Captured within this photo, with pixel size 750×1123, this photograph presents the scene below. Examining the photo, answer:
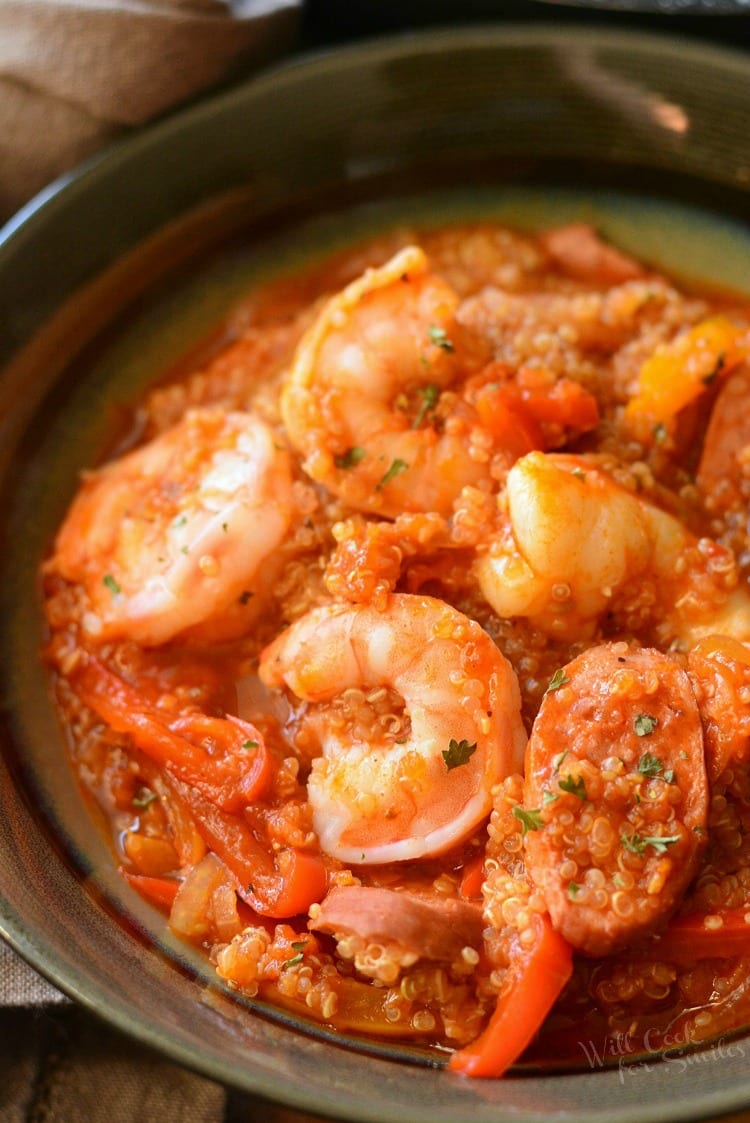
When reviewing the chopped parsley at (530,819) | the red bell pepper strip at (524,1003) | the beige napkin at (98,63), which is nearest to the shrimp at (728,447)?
the chopped parsley at (530,819)

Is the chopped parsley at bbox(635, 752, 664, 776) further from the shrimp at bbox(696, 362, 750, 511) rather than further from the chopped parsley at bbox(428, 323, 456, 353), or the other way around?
the chopped parsley at bbox(428, 323, 456, 353)

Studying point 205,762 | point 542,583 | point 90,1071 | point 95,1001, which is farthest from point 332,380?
point 90,1071

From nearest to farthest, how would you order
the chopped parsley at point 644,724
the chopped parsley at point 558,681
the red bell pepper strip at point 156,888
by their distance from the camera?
the chopped parsley at point 644,724 → the chopped parsley at point 558,681 → the red bell pepper strip at point 156,888

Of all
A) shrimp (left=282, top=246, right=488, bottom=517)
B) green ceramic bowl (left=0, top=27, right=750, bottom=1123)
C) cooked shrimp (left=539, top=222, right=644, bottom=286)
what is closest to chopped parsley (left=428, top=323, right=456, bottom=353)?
shrimp (left=282, top=246, right=488, bottom=517)

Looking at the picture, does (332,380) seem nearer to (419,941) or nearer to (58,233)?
(58,233)

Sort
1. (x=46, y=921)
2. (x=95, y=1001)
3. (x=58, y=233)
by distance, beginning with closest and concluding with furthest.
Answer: (x=95, y=1001)
(x=46, y=921)
(x=58, y=233)

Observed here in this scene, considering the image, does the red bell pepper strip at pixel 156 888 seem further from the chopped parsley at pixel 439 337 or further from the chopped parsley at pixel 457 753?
the chopped parsley at pixel 439 337
